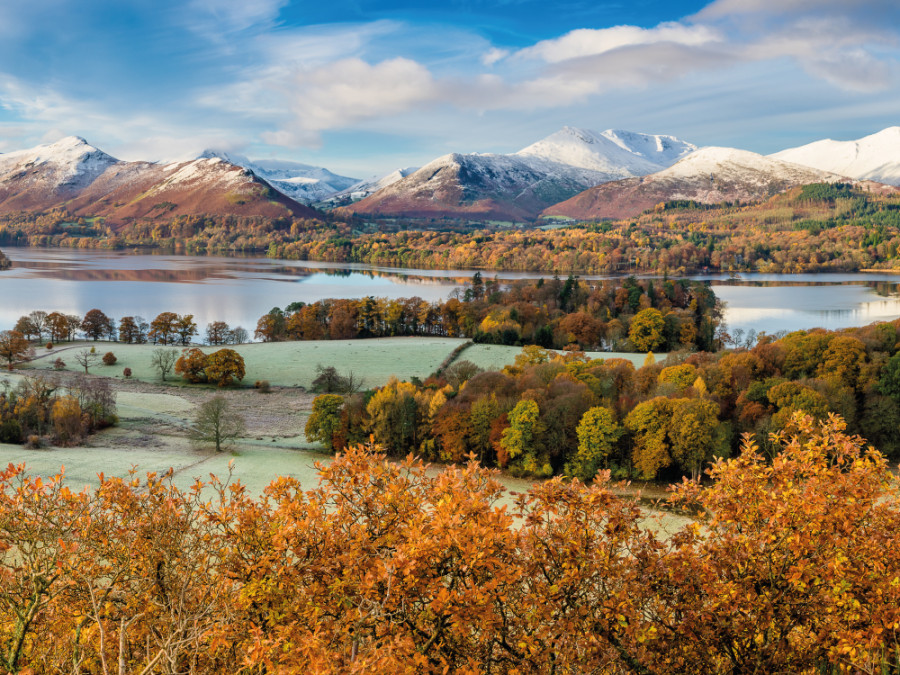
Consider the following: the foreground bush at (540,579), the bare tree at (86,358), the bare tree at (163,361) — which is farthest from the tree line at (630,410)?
the bare tree at (86,358)

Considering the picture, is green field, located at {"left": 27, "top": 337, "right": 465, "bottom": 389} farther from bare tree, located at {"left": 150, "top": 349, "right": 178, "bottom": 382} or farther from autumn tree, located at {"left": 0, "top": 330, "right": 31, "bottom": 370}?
autumn tree, located at {"left": 0, "top": 330, "right": 31, "bottom": 370}

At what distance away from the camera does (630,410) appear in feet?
79.3

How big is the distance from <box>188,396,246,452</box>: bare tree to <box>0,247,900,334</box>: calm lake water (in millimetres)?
32591

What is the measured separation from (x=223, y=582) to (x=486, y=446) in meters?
18.9

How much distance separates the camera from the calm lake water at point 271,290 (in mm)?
61062

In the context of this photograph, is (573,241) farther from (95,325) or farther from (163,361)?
(163,361)

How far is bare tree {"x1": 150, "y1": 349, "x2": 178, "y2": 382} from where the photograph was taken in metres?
Result: 38.4

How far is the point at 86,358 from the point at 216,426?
67.7ft

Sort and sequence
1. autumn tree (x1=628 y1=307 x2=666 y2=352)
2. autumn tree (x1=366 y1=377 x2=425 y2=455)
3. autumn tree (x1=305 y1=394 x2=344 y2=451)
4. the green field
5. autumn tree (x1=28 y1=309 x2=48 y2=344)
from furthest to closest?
autumn tree (x1=628 y1=307 x2=666 y2=352) < autumn tree (x1=28 y1=309 x2=48 y2=344) < the green field < autumn tree (x1=305 y1=394 x2=344 y2=451) < autumn tree (x1=366 y1=377 x2=425 y2=455)

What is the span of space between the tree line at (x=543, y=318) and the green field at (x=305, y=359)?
16.1 feet

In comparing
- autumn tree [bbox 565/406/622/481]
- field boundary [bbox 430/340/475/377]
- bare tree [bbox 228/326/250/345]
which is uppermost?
bare tree [bbox 228/326/250/345]

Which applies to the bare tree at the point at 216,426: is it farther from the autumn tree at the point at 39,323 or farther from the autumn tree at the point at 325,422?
the autumn tree at the point at 39,323

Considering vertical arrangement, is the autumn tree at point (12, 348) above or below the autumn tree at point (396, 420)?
above

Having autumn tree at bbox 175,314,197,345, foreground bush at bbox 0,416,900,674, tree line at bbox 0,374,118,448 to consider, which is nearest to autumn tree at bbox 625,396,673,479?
foreground bush at bbox 0,416,900,674
